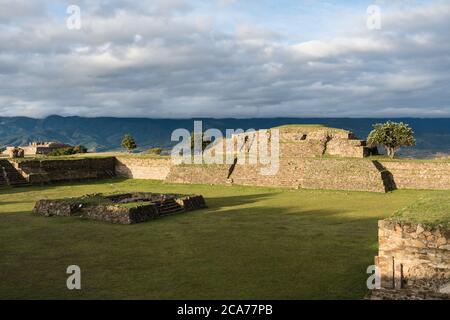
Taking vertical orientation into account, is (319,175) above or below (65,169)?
below

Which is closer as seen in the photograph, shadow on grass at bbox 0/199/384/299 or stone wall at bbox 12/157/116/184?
shadow on grass at bbox 0/199/384/299

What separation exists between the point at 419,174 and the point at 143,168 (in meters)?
23.4

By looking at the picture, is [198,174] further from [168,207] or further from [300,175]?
[168,207]

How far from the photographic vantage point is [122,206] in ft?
63.3

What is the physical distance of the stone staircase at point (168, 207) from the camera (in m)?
20.8

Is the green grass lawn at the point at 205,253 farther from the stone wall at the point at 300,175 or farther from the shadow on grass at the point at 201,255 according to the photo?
the stone wall at the point at 300,175

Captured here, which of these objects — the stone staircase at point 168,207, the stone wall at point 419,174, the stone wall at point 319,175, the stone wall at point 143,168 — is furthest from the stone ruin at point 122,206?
the stone wall at point 143,168

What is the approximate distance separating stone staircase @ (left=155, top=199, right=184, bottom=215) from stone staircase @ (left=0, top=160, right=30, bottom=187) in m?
18.1

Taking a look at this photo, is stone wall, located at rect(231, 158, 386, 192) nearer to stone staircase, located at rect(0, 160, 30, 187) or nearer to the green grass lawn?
the green grass lawn

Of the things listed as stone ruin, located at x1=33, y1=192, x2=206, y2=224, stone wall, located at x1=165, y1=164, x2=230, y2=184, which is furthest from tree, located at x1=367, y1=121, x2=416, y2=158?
stone ruin, located at x1=33, y1=192, x2=206, y2=224

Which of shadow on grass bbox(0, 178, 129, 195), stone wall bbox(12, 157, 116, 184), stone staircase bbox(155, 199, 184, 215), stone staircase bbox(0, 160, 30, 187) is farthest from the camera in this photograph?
stone wall bbox(12, 157, 116, 184)

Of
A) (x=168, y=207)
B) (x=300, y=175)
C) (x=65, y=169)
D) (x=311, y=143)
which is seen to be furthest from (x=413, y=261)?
(x=65, y=169)

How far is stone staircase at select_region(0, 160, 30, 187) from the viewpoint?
112 ft
